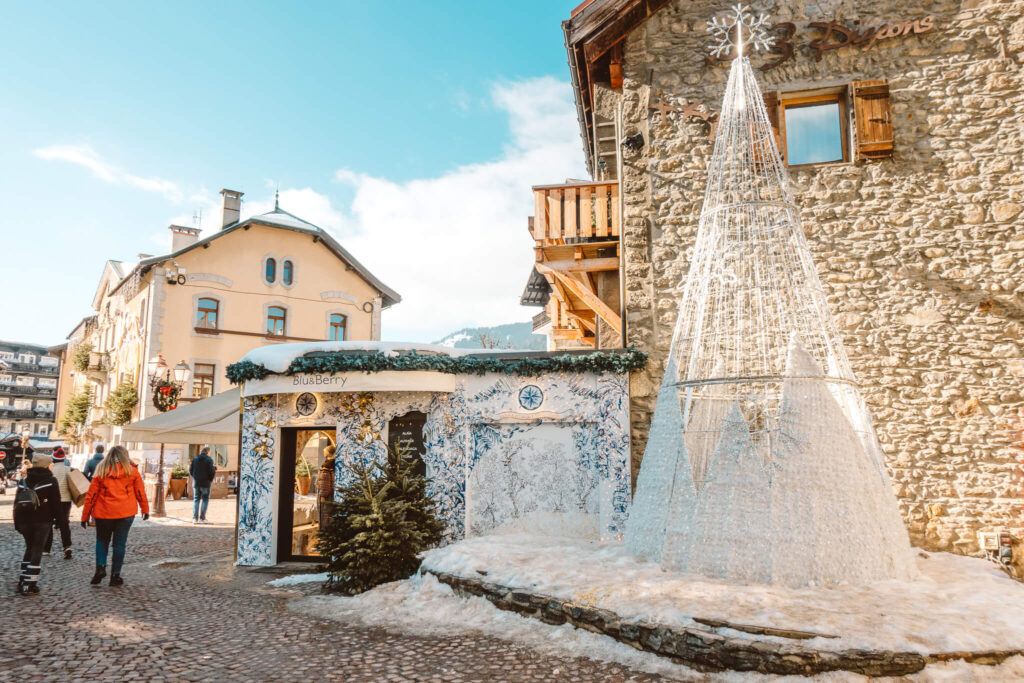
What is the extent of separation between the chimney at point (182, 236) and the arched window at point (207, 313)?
390 cm

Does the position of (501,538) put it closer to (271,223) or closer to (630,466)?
(630,466)

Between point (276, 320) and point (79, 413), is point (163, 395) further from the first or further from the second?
point (79, 413)

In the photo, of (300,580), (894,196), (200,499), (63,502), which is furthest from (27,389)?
(894,196)

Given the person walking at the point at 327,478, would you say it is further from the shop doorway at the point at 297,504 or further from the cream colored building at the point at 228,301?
the cream colored building at the point at 228,301

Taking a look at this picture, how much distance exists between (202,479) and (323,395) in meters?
6.84

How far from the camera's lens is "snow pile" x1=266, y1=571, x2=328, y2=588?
787 cm

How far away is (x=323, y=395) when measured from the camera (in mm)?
8992

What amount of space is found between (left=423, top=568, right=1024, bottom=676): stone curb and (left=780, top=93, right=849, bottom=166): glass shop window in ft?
19.7

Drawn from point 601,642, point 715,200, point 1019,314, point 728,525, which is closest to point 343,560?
point 601,642

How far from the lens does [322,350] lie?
8.86 m

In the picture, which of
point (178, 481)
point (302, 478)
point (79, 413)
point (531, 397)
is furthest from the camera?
point (79, 413)

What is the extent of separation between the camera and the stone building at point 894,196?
789 cm

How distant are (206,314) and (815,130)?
21.5m

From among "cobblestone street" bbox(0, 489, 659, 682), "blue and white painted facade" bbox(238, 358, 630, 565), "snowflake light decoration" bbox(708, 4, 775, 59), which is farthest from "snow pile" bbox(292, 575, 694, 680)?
"snowflake light decoration" bbox(708, 4, 775, 59)
